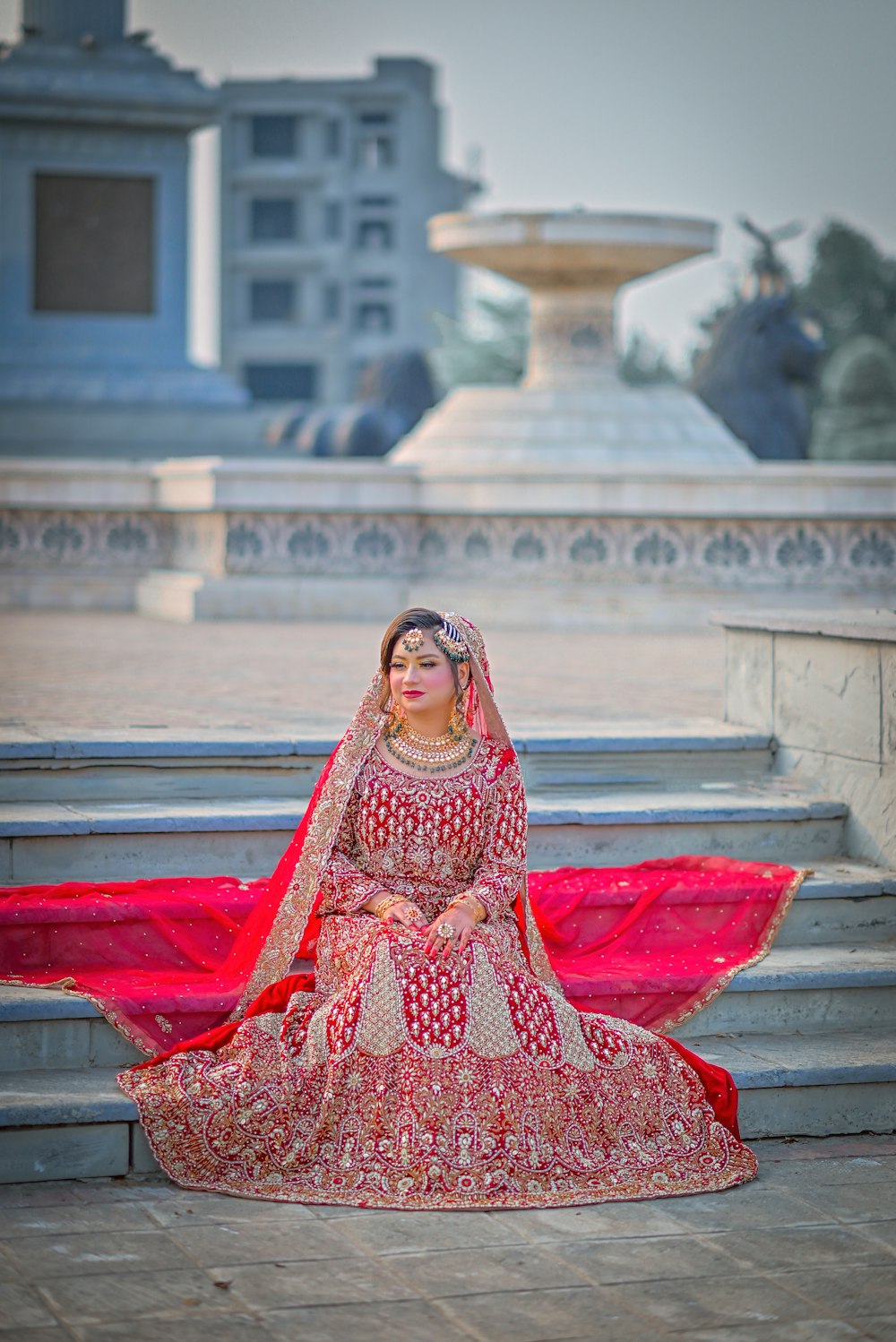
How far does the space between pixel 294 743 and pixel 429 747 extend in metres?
1.57

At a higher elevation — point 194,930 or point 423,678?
point 423,678

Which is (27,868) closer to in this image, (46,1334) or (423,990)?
(423,990)

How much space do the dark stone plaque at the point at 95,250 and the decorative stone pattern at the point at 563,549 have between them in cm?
769

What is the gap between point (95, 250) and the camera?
2145cm

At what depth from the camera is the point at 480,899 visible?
16.0 ft

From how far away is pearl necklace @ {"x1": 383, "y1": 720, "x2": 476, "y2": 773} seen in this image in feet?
16.6

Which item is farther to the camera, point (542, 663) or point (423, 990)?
point (542, 663)

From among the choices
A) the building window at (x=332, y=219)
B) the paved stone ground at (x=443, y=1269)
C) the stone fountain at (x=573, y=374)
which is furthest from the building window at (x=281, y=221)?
the paved stone ground at (x=443, y=1269)

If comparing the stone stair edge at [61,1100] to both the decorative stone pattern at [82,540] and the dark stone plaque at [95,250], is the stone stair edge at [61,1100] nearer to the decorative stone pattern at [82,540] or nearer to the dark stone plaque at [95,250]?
the decorative stone pattern at [82,540]

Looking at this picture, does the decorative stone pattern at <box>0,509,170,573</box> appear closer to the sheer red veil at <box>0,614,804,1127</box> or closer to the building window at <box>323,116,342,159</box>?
the sheer red veil at <box>0,614,804,1127</box>

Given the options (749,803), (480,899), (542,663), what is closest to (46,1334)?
(480,899)

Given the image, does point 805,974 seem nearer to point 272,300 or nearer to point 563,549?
point 563,549

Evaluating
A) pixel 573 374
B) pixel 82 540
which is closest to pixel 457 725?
pixel 82 540

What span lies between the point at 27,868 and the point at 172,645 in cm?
555
